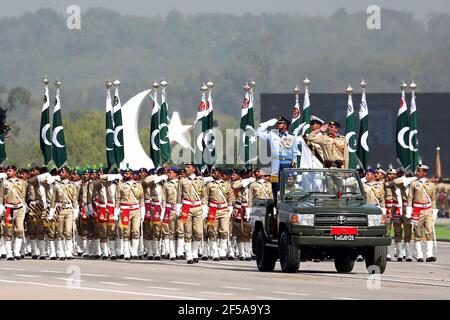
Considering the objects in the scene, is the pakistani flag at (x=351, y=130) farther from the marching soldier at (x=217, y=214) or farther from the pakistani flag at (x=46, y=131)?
the pakistani flag at (x=46, y=131)

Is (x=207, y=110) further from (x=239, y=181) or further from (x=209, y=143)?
(x=239, y=181)

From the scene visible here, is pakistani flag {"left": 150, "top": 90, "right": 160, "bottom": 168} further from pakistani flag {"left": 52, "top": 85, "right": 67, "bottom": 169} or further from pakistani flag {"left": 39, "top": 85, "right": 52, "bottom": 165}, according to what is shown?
pakistani flag {"left": 39, "top": 85, "right": 52, "bottom": 165}

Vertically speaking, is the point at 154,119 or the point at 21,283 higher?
the point at 154,119

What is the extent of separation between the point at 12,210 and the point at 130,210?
2.66 meters

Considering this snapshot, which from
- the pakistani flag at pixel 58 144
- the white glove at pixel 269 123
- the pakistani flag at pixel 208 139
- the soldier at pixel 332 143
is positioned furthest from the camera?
the pakistani flag at pixel 58 144

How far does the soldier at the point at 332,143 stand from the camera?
3081cm

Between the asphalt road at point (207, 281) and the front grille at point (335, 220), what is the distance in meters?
0.93

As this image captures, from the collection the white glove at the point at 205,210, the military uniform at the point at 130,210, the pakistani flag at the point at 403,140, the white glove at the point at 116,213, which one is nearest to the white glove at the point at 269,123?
the white glove at the point at 205,210

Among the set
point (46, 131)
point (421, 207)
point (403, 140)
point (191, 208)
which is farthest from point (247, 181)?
point (46, 131)

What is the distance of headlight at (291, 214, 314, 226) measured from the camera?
90.9 ft
